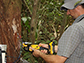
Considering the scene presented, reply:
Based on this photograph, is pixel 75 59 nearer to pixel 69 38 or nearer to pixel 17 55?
pixel 69 38

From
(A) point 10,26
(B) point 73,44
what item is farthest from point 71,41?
(A) point 10,26

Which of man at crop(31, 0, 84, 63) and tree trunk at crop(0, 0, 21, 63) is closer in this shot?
man at crop(31, 0, 84, 63)

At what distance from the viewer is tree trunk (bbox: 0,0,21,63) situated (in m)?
1.97

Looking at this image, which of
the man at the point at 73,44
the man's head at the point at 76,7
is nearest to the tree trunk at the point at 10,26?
the man at the point at 73,44

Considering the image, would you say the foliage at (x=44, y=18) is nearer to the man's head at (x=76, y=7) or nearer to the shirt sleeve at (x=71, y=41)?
the man's head at (x=76, y=7)

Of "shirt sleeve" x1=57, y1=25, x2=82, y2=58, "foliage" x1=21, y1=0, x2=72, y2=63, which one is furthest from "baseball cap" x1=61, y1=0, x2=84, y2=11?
"foliage" x1=21, y1=0, x2=72, y2=63

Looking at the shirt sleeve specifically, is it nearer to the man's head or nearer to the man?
the man

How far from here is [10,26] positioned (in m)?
2.03

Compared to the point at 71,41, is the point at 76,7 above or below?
above

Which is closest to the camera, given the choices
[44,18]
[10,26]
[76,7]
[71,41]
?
[71,41]

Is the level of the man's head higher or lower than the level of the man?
higher

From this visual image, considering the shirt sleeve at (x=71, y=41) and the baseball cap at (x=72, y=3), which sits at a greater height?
the baseball cap at (x=72, y=3)

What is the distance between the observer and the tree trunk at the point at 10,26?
1.97 meters

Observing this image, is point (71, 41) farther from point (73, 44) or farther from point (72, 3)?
point (72, 3)
